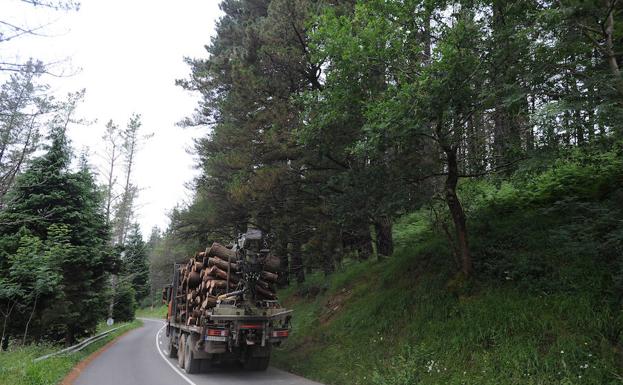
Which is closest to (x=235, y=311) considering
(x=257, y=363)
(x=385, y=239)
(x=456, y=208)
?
(x=257, y=363)

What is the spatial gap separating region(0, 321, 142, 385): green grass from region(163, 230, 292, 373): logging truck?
10.9 feet

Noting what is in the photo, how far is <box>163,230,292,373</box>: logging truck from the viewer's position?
35.3 ft

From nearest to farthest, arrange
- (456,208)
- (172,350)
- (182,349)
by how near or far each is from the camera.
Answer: (456,208)
(182,349)
(172,350)

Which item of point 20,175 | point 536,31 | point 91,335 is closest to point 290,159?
point 536,31

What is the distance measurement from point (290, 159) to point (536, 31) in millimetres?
9603

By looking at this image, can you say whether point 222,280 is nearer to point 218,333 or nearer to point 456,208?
point 218,333

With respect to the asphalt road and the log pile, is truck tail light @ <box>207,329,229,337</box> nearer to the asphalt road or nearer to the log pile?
the log pile

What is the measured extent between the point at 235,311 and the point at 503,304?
243 inches

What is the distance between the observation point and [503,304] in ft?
25.5

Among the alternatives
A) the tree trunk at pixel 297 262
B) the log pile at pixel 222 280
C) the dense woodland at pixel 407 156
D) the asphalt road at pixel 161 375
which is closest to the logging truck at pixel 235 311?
the log pile at pixel 222 280

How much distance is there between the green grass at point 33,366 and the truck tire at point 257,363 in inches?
184

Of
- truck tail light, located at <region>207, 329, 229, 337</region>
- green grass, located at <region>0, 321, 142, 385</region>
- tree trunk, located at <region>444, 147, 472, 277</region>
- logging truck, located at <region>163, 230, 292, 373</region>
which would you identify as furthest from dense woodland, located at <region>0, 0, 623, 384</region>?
truck tail light, located at <region>207, 329, 229, 337</region>

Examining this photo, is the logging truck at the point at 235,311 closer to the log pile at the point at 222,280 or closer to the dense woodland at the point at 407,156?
the log pile at the point at 222,280

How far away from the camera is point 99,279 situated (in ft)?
63.6
